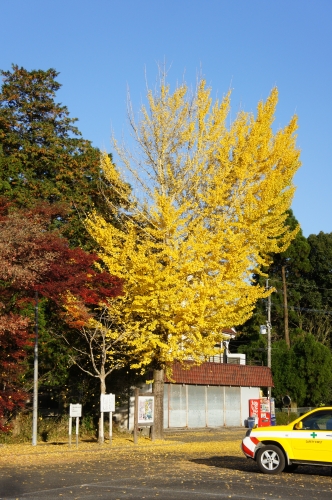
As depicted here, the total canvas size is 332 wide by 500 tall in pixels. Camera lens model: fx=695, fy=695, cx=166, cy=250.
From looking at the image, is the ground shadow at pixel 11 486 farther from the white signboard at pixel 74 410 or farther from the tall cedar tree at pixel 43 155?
the tall cedar tree at pixel 43 155

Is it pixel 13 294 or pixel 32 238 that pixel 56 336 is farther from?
pixel 32 238

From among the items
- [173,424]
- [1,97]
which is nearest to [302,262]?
[173,424]

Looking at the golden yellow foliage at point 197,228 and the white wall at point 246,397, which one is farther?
the white wall at point 246,397

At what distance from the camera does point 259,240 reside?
2428 centimetres

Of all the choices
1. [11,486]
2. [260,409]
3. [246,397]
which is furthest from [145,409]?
[246,397]

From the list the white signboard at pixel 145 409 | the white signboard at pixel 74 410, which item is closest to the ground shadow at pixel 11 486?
the white signboard at pixel 74 410

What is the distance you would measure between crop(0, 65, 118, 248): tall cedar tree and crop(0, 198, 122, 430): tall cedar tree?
14.6 feet

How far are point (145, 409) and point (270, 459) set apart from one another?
33.8 ft

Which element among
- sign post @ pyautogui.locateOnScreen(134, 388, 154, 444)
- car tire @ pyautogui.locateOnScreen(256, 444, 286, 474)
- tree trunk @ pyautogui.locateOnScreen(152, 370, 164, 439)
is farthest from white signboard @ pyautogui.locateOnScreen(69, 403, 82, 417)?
car tire @ pyautogui.locateOnScreen(256, 444, 286, 474)

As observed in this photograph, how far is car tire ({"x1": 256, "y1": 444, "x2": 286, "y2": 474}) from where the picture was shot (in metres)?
14.7

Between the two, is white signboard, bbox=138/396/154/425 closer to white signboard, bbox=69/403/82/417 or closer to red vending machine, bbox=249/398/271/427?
white signboard, bbox=69/403/82/417

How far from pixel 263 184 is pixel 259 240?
227cm

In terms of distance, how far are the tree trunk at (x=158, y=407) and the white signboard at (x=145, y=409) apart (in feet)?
2.17

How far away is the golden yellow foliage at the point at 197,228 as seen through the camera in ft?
75.6
